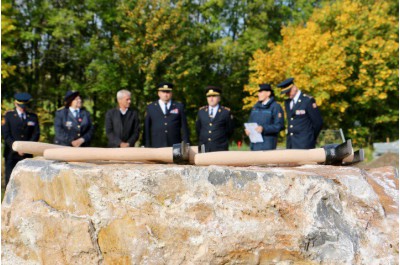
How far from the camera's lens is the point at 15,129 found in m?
6.48

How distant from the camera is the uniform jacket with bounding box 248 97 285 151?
5.66 m

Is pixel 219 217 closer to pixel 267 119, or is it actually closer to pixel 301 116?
pixel 301 116

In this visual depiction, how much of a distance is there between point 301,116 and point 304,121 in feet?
0.22

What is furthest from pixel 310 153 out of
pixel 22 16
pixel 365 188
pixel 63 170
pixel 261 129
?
pixel 22 16

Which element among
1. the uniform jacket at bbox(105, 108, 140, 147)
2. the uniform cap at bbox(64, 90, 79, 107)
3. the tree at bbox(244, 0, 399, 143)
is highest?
the tree at bbox(244, 0, 399, 143)

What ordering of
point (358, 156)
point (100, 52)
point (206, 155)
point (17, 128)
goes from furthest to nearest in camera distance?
1. point (100, 52)
2. point (17, 128)
3. point (358, 156)
4. point (206, 155)

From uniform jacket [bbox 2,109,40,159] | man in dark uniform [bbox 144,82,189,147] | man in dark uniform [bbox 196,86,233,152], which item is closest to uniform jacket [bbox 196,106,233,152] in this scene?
man in dark uniform [bbox 196,86,233,152]

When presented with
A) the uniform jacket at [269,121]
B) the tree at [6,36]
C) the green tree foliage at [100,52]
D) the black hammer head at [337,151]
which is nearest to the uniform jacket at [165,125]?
the uniform jacket at [269,121]

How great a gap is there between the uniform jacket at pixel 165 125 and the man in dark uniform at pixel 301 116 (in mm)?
1232

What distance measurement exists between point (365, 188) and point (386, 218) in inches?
6.5

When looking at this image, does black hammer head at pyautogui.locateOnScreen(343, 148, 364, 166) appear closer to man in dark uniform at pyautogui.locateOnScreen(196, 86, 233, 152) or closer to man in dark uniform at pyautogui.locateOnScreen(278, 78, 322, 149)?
man in dark uniform at pyautogui.locateOnScreen(278, 78, 322, 149)

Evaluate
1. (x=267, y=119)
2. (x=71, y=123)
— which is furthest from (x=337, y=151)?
(x=71, y=123)

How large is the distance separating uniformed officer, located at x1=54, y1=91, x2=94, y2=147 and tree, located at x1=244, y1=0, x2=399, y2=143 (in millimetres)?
16337

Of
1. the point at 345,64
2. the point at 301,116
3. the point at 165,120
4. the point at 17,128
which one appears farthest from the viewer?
the point at 345,64
